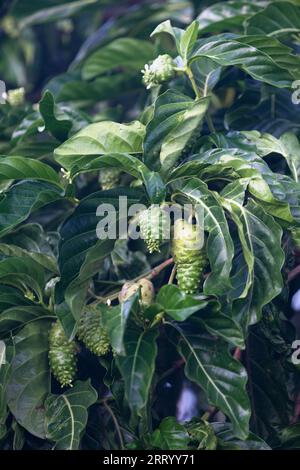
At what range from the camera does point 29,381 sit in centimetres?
139

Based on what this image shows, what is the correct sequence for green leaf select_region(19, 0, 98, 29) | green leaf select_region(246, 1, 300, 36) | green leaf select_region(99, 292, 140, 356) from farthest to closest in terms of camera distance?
1. green leaf select_region(19, 0, 98, 29)
2. green leaf select_region(246, 1, 300, 36)
3. green leaf select_region(99, 292, 140, 356)

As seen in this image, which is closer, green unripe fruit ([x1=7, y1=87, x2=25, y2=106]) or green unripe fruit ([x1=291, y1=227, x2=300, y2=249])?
green unripe fruit ([x1=291, y1=227, x2=300, y2=249])

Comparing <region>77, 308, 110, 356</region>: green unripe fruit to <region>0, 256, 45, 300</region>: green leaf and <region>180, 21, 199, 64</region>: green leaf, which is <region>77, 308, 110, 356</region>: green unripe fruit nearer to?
<region>0, 256, 45, 300</region>: green leaf

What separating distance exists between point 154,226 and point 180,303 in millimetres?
137

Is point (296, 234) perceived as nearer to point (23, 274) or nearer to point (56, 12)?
point (23, 274)

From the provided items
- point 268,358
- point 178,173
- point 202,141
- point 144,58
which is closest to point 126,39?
point 144,58

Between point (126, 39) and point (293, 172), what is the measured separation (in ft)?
2.26

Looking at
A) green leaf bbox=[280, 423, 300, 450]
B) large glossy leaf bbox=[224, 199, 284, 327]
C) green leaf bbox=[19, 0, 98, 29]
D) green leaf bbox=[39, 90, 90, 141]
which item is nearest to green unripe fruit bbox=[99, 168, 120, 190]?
green leaf bbox=[39, 90, 90, 141]

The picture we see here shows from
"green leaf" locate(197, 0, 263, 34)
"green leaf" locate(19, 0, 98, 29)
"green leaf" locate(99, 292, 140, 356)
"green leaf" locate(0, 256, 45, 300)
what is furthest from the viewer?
"green leaf" locate(19, 0, 98, 29)

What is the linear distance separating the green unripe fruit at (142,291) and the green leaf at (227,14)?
0.69 m

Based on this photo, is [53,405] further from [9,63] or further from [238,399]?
[9,63]

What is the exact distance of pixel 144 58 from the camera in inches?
78.4

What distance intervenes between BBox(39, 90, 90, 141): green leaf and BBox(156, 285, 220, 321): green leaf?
47cm

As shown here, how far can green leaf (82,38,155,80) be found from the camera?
196 centimetres
